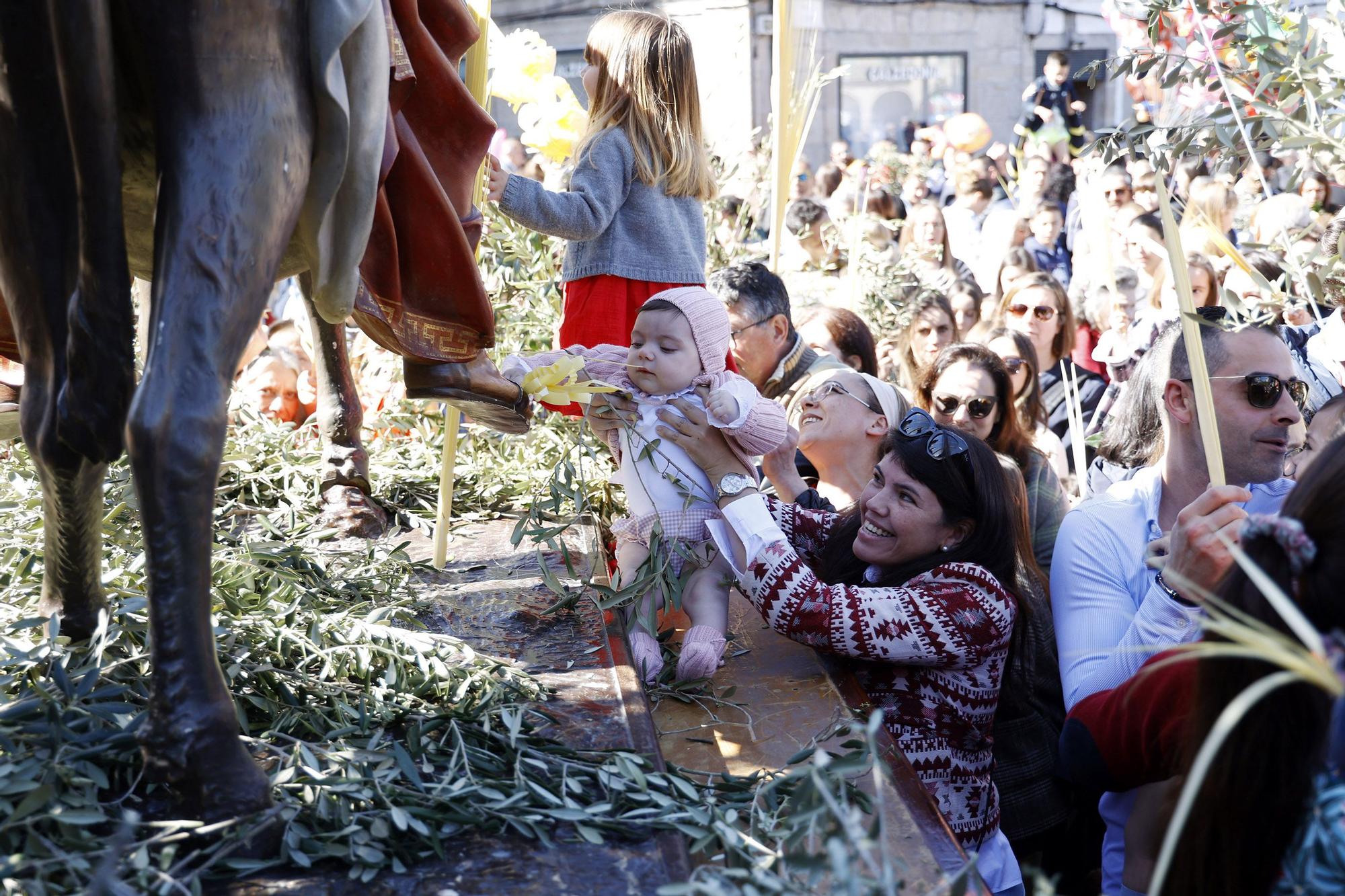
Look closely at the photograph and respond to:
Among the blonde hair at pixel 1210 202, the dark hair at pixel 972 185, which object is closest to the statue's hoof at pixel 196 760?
the blonde hair at pixel 1210 202

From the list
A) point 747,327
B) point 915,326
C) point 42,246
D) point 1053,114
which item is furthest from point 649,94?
point 1053,114

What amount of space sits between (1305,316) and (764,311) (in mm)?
1622

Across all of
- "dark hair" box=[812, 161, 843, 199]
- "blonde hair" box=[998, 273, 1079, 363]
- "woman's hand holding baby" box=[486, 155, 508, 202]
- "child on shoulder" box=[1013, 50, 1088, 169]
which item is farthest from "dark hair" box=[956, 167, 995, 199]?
"woman's hand holding baby" box=[486, 155, 508, 202]

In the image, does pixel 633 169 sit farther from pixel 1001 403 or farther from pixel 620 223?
pixel 1001 403

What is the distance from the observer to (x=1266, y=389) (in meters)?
2.42

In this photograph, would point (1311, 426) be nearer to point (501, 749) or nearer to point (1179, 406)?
point (1179, 406)

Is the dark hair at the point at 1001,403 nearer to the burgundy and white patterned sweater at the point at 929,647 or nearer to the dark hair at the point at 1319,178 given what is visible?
the burgundy and white patterned sweater at the point at 929,647

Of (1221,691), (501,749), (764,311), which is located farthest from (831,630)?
(764,311)

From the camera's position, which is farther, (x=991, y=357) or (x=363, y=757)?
(x=991, y=357)

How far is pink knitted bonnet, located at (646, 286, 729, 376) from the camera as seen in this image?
111 inches

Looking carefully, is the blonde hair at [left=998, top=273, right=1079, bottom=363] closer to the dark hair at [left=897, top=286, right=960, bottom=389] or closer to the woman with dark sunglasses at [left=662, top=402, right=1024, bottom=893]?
the dark hair at [left=897, top=286, right=960, bottom=389]

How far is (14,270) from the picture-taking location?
70.5 inches

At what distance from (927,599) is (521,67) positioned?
2.08 meters

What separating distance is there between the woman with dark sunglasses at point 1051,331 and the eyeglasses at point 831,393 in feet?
5.15
